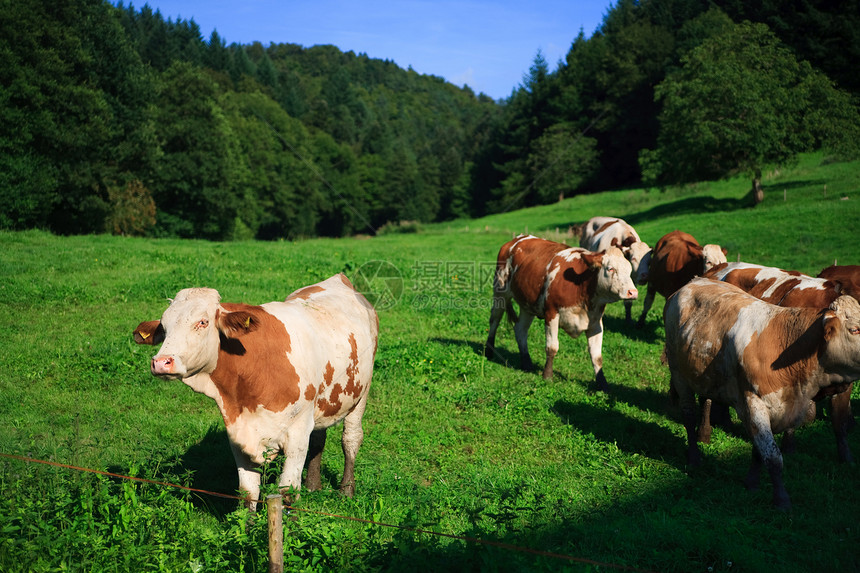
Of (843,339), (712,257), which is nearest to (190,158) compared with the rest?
(712,257)

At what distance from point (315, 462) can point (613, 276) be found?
589cm

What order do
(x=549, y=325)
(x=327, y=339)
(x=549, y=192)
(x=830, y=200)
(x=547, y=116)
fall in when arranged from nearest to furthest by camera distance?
1. (x=327, y=339)
2. (x=549, y=325)
3. (x=830, y=200)
4. (x=549, y=192)
5. (x=547, y=116)

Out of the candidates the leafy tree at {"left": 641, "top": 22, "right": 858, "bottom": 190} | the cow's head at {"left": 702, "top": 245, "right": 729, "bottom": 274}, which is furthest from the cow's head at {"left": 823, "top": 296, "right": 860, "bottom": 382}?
the leafy tree at {"left": 641, "top": 22, "right": 858, "bottom": 190}

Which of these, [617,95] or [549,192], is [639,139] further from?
[549,192]

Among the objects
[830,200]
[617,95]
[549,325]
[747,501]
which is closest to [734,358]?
[747,501]

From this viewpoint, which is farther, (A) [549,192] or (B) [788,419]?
(A) [549,192]

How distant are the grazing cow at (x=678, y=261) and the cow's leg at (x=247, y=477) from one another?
10.5 m

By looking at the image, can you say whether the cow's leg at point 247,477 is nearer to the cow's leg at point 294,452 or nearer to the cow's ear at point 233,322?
the cow's leg at point 294,452

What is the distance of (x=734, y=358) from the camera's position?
7.03 m

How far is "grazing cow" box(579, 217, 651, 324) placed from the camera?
1544 cm

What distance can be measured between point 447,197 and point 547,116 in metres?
29.6

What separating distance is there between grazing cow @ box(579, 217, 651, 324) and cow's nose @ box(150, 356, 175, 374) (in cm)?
910

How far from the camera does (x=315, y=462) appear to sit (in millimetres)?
6820

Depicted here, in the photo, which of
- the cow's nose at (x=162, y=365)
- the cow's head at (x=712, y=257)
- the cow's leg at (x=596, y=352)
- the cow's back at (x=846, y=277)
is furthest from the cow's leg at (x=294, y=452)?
the cow's head at (x=712, y=257)
